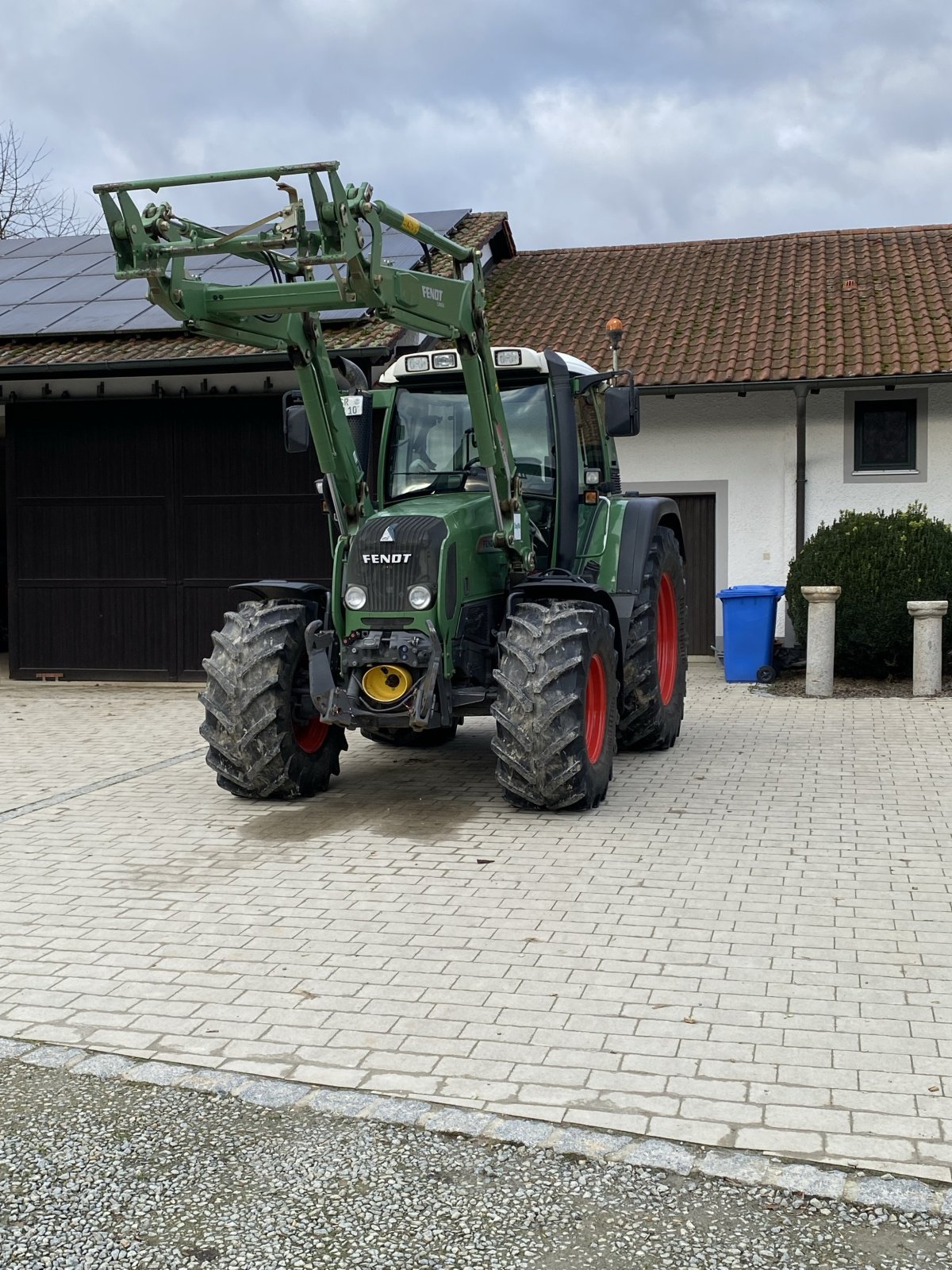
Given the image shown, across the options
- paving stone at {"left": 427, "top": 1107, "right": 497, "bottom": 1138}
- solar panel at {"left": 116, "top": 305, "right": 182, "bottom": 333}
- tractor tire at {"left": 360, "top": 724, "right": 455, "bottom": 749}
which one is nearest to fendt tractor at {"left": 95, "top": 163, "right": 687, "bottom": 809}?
tractor tire at {"left": 360, "top": 724, "right": 455, "bottom": 749}

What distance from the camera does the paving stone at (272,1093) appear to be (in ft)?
12.1

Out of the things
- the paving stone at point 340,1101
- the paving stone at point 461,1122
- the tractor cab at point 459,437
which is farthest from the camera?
the tractor cab at point 459,437

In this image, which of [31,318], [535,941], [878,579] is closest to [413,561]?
[535,941]

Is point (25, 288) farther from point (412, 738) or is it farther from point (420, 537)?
point (420, 537)

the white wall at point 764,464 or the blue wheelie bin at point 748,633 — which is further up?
the white wall at point 764,464

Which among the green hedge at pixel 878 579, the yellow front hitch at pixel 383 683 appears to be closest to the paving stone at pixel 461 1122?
the yellow front hitch at pixel 383 683

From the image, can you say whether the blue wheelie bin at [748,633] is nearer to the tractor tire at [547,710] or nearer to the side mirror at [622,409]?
the side mirror at [622,409]

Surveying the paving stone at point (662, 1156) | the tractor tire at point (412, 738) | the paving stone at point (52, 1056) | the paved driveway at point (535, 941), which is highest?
the tractor tire at point (412, 738)

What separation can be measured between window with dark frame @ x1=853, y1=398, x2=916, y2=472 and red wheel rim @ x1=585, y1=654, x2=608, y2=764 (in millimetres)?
8335

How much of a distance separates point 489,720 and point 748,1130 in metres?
7.67

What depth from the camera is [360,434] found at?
848cm

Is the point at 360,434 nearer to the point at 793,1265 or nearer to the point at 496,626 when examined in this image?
the point at 496,626

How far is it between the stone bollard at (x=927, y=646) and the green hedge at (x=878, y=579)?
0.59 metres

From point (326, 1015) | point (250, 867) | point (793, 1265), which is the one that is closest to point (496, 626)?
point (250, 867)
